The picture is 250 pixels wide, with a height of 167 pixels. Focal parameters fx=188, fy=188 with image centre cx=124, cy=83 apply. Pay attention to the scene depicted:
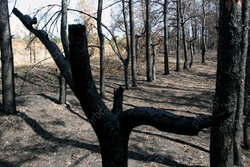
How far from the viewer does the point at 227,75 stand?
317 centimetres

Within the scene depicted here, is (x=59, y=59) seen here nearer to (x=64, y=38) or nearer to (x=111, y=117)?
(x=111, y=117)

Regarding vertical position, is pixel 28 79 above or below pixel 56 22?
below

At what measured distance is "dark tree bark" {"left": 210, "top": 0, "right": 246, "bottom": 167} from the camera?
9.99 feet

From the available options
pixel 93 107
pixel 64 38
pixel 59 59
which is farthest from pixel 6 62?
pixel 93 107

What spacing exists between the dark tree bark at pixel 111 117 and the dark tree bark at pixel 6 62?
209 inches

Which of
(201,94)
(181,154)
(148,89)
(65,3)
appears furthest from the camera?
(148,89)

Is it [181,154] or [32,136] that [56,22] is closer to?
[32,136]

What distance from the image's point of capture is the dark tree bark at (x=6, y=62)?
629 cm

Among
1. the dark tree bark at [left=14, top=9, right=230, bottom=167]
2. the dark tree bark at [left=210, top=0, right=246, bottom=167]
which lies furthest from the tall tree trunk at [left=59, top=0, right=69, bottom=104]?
the dark tree bark at [left=210, top=0, right=246, bottom=167]

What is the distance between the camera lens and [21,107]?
711cm

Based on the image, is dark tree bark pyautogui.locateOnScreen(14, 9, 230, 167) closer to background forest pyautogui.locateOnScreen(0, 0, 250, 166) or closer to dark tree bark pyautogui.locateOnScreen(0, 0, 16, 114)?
background forest pyautogui.locateOnScreen(0, 0, 250, 166)

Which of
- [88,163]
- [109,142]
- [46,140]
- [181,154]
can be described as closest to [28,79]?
[46,140]

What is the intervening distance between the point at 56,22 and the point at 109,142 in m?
4.45

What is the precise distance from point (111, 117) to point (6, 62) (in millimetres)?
6040
